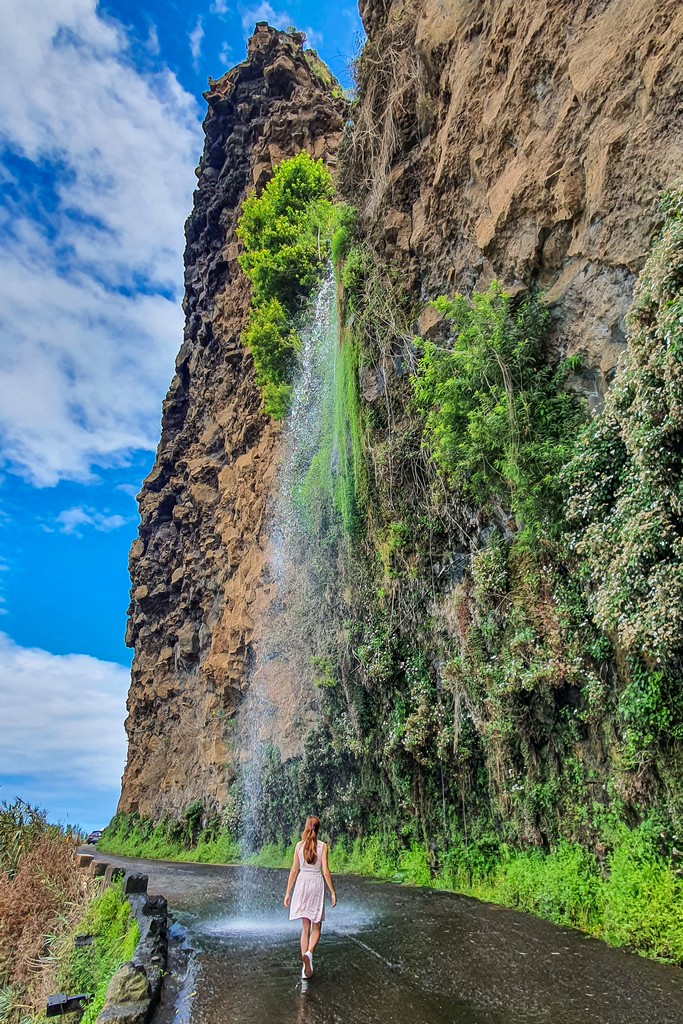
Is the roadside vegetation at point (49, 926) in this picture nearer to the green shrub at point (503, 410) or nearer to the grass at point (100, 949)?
the grass at point (100, 949)

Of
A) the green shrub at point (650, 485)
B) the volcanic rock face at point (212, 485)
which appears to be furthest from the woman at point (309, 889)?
the volcanic rock face at point (212, 485)

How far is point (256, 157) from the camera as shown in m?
22.7

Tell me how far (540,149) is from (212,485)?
19496 millimetres

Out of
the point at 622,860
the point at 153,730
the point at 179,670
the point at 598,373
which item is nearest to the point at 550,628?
the point at 622,860

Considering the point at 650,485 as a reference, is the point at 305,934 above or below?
below

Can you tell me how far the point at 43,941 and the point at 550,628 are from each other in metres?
7.74

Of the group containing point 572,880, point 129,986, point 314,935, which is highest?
point 572,880

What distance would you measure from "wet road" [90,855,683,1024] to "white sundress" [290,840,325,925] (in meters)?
0.46

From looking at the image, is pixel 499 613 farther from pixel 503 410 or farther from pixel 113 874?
pixel 113 874

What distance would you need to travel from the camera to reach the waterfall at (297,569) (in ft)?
48.6

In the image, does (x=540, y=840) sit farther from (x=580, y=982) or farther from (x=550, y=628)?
(x=580, y=982)

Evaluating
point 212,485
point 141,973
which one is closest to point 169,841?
point 212,485

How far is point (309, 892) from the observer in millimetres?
5098

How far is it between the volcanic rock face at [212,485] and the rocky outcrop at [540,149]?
919 centimetres
